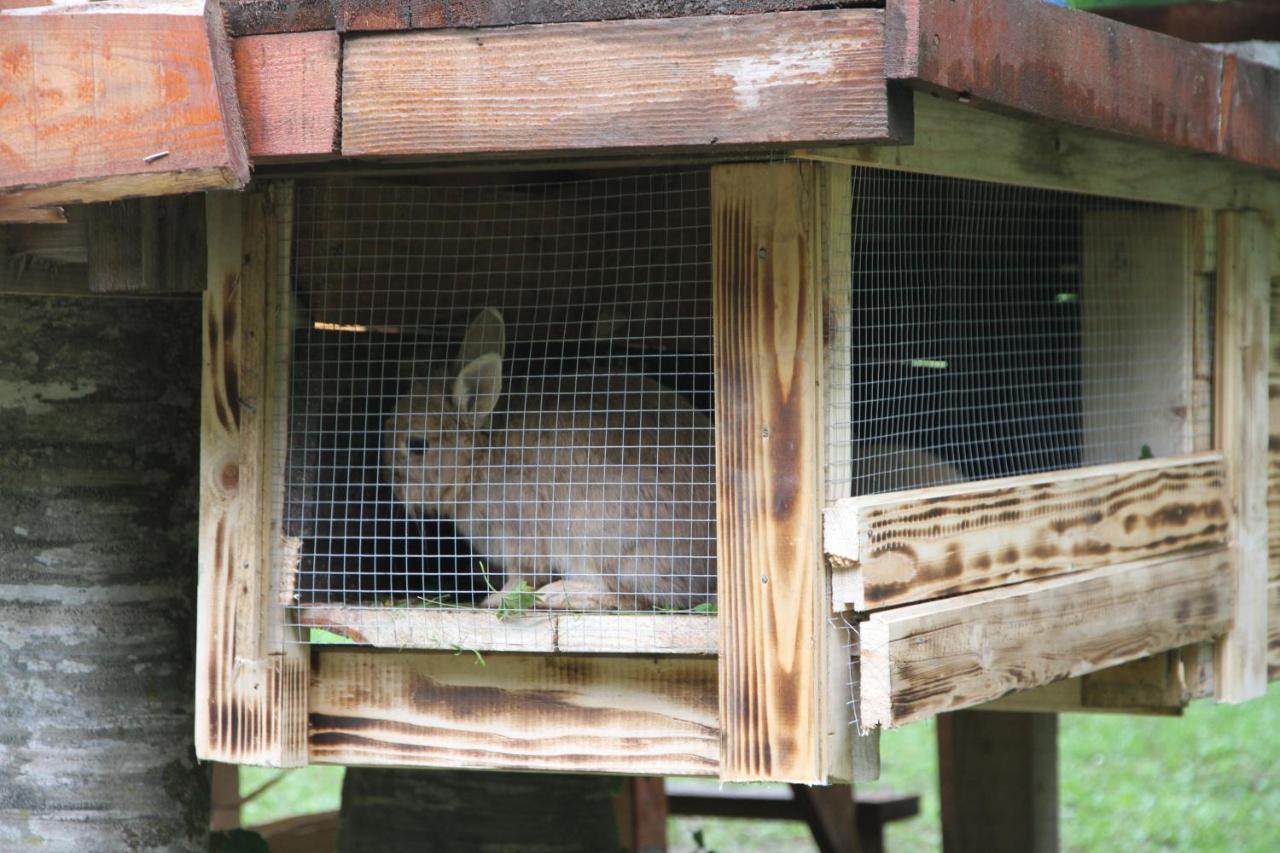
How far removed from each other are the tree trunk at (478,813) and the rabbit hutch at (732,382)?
3.07ft

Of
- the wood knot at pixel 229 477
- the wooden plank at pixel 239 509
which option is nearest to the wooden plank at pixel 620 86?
A: the wooden plank at pixel 239 509

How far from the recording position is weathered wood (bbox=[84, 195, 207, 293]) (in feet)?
10.3

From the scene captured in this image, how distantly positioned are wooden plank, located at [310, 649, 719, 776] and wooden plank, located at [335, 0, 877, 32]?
1252 mm

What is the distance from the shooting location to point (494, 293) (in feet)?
13.2

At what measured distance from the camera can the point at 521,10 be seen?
2584 millimetres

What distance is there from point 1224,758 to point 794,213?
954cm

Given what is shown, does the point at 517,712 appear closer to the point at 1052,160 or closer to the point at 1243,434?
the point at 1052,160

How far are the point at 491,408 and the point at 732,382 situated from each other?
112 centimetres

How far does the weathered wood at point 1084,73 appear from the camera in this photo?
2.47m

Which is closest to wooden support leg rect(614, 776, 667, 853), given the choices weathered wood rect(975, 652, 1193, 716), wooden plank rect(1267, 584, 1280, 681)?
weathered wood rect(975, 652, 1193, 716)

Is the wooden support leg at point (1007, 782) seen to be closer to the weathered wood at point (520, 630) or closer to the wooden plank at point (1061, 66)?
the wooden plank at point (1061, 66)

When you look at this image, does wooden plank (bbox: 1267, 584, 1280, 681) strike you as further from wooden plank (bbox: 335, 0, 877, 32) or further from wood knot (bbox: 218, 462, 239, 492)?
wood knot (bbox: 218, 462, 239, 492)

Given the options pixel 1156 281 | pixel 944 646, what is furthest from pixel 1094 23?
pixel 1156 281

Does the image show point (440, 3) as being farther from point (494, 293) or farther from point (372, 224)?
point (494, 293)
